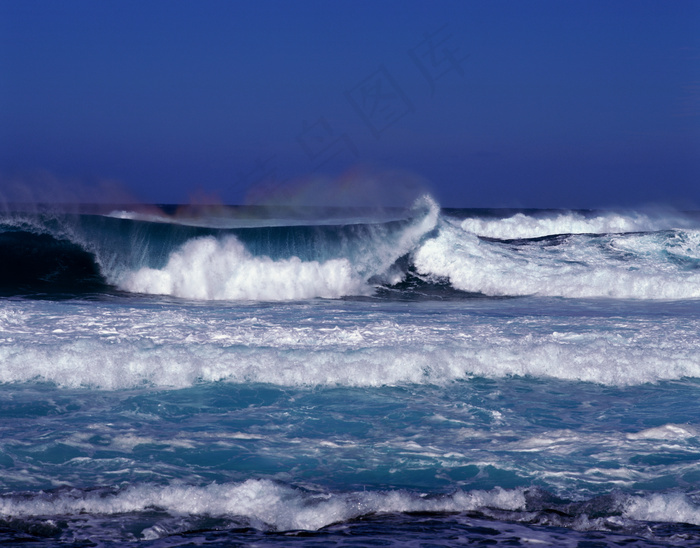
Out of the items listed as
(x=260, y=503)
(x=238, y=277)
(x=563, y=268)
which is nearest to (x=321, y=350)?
(x=260, y=503)

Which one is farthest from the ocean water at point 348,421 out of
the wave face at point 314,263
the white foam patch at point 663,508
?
the wave face at point 314,263

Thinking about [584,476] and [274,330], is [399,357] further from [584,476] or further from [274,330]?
[584,476]

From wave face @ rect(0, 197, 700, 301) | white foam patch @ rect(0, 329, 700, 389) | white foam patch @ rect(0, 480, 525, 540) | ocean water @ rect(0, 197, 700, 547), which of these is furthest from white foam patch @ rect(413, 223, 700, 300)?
white foam patch @ rect(0, 480, 525, 540)

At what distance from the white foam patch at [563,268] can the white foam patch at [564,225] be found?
14.9 meters

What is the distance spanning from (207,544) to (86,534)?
68 centimetres

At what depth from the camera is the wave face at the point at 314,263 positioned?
15.0 meters

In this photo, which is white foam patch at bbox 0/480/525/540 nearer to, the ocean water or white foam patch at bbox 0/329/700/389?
the ocean water

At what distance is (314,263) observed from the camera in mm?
16141

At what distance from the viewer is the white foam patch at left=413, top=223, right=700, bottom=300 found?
15.0 metres

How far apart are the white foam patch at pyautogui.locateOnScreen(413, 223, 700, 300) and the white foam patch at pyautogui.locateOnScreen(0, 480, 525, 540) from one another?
11508 millimetres

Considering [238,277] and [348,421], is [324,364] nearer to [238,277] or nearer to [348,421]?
[348,421]

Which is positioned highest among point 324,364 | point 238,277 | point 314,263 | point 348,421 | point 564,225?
point 564,225

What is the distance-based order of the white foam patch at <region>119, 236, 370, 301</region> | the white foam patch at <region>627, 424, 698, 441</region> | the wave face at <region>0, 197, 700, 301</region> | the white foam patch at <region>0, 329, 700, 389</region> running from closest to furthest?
the white foam patch at <region>627, 424, 698, 441</region> → the white foam patch at <region>0, 329, 700, 389</region> → the white foam patch at <region>119, 236, 370, 301</region> → the wave face at <region>0, 197, 700, 301</region>

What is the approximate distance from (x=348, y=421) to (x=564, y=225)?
34993 millimetres
